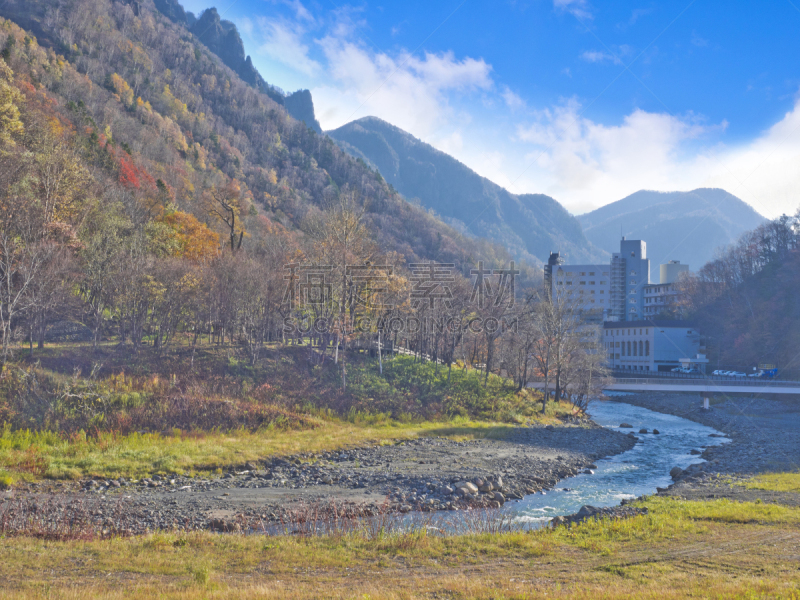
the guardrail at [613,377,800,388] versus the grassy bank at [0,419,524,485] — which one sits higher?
the guardrail at [613,377,800,388]

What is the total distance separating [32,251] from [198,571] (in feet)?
92.1

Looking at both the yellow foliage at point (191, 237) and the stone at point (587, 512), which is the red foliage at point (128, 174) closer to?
the yellow foliage at point (191, 237)

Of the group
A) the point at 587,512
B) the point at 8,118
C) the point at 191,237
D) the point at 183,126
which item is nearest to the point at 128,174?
the point at 191,237

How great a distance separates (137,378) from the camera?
31328mm

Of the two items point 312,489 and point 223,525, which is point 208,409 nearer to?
point 312,489

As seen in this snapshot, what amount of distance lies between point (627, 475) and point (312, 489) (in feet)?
58.4

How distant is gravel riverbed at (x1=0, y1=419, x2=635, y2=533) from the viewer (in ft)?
50.4

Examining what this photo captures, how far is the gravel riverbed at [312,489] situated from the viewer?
1537cm

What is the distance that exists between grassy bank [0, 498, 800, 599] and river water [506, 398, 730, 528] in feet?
16.5

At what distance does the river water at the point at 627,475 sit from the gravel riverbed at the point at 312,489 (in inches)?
37.0

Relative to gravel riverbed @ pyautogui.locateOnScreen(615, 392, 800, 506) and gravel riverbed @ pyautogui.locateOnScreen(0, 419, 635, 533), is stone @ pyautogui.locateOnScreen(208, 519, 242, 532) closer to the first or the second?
gravel riverbed @ pyautogui.locateOnScreen(0, 419, 635, 533)

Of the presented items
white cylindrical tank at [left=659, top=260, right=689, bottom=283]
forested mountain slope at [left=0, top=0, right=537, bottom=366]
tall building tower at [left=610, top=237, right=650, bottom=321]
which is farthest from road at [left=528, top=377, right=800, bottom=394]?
white cylindrical tank at [left=659, top=260, right=689, bottom=283]

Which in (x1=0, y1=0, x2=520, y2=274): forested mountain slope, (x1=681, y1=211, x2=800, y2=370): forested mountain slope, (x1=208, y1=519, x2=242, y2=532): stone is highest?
(x1=0, y1=0, x2=520, y2=274): forested mountain slope

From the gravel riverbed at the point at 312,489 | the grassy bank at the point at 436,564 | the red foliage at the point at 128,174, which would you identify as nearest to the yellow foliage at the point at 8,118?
the red foliage at the point at 128,174
